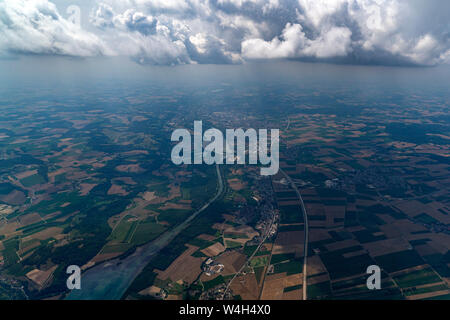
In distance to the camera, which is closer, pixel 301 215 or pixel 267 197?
pixel 301 215

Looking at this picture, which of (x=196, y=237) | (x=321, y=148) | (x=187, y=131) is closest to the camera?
(x=196, y=237)

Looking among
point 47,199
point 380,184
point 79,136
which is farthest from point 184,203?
point 79,136

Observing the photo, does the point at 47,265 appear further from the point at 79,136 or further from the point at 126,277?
the point at 79,136

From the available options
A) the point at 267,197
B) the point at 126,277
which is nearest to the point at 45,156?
the point at 126,277

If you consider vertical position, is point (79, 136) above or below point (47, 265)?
above

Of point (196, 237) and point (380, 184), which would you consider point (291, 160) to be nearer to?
point (380, 184)
